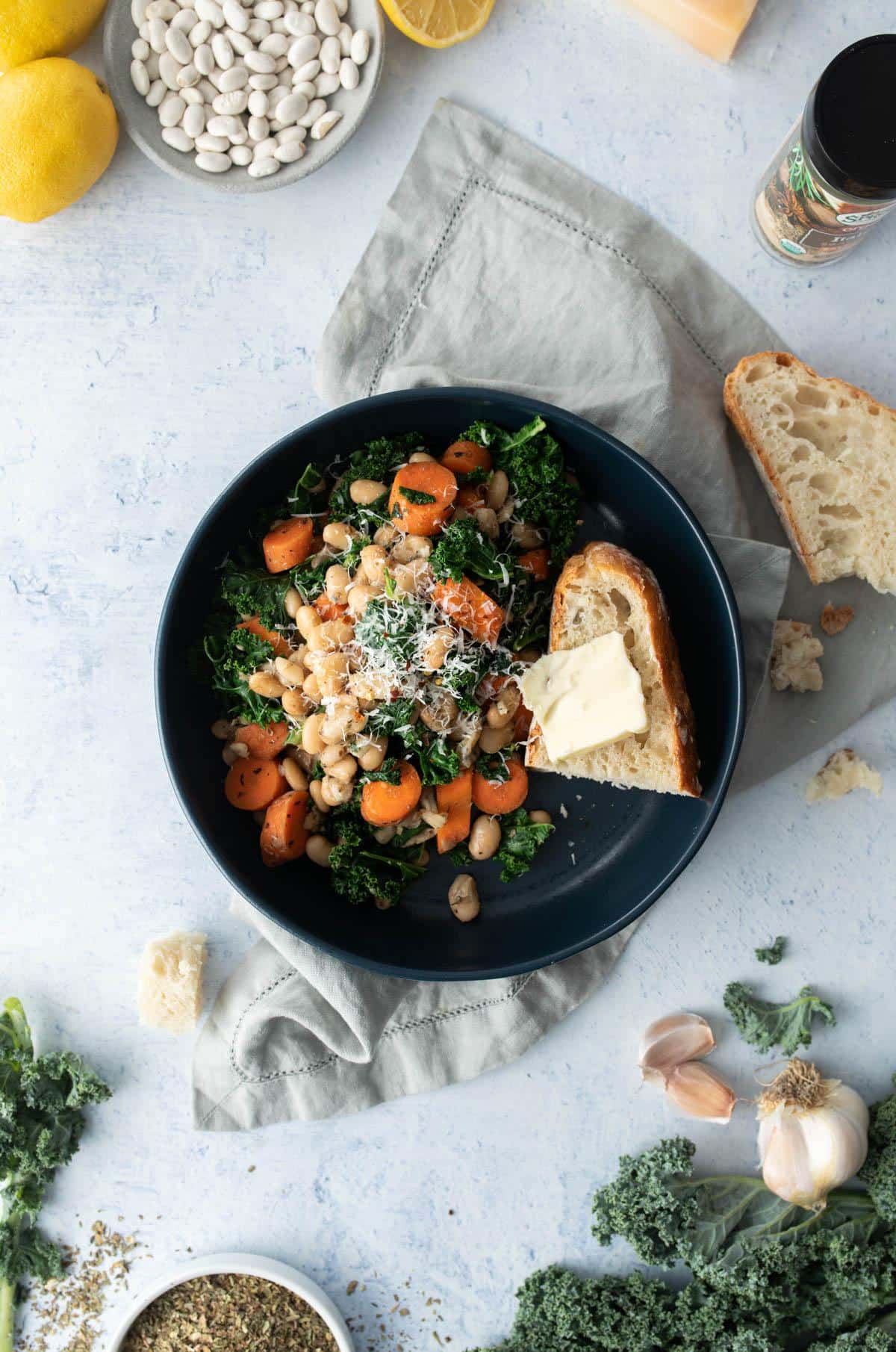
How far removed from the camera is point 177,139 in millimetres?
2703

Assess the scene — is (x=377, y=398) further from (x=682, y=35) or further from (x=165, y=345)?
(x=682, y=35)

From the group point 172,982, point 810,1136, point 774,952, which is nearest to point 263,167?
point 172,982

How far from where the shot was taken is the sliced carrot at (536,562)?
8.42 ft

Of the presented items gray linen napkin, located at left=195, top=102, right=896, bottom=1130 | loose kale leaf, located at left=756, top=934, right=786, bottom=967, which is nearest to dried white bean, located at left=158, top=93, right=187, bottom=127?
gray linen napkin, located at left=195, top=102, right=896, bottom=1130

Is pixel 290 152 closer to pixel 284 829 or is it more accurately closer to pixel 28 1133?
pixel 284 829

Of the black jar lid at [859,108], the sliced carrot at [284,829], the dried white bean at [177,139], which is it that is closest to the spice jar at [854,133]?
the black jar lid at [859,108]

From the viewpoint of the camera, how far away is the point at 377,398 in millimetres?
2434

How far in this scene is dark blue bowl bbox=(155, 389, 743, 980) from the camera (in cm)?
245

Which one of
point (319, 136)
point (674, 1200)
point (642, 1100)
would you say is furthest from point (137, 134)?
point (674, 1200)

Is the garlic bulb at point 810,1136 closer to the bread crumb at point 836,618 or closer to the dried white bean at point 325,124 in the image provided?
the bread crumb at point 836,618

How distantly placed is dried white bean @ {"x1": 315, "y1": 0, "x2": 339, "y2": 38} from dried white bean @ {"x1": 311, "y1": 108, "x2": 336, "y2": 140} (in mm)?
192

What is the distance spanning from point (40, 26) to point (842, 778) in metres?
2.79

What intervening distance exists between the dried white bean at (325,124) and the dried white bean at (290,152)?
0.05 m

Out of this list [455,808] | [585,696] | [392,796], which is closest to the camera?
[585,696]
